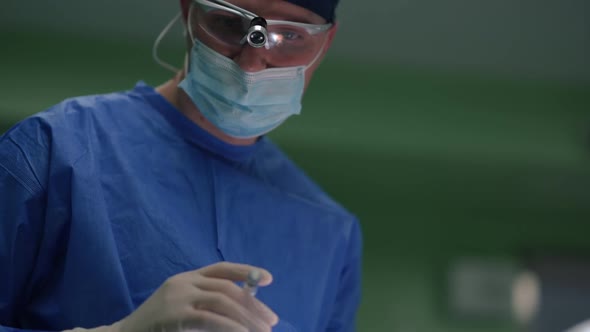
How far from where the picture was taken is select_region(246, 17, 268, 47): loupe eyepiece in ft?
4.29

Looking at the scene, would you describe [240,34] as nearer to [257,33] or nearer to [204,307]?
[257,33]

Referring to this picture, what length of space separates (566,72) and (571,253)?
0.96 metres

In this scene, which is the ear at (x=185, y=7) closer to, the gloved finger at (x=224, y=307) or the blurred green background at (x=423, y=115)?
the gloved finger at (x=224, y=307)

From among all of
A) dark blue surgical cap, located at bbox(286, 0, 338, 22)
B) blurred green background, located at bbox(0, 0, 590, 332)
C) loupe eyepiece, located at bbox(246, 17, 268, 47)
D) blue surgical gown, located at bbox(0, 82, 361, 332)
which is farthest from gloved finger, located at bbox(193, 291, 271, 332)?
blurred green background, located at bbox(0, 0, 590, 332)

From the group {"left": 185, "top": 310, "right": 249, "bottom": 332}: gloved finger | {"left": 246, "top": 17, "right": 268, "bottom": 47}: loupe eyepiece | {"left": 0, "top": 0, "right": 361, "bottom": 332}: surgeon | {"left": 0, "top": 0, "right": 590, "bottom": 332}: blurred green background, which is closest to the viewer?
{"left": 185, "top": 310, "right": 249, "bottom": 332}: gloved finger

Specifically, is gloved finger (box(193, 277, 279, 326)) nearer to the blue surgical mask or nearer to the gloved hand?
the gloved hand

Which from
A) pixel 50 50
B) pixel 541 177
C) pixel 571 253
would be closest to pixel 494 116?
pixel 541 177

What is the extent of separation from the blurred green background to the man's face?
1891mm

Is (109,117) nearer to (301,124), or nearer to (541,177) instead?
(301,124)

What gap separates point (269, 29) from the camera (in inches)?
54.2

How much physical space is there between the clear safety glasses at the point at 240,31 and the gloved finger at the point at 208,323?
0.52m

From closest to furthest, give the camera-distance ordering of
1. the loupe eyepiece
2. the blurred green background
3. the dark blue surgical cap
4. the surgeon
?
the surgeon
the loupe eyepiece
the dark blue surgical cap
the blurred green background

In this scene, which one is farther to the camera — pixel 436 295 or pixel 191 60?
pixel 436 295

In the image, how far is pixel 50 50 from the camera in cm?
364
